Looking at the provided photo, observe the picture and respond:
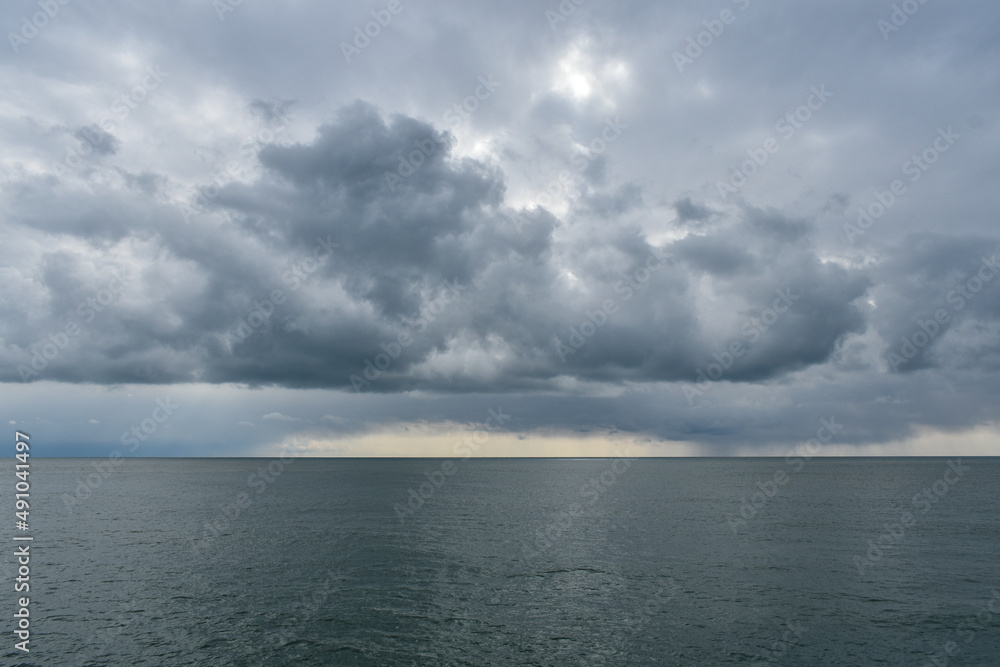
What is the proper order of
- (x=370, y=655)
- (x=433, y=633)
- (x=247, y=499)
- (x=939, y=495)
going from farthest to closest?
(x=939, y=495)
(x=247, y=499)
(x=433, y=633)
(x=370, y=655)

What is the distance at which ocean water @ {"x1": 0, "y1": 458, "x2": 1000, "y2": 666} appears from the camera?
36.7m

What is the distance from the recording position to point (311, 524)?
87375 millimetres

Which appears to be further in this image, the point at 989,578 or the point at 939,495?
the point at 939,495

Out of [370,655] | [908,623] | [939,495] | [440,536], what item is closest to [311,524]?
[440,536]

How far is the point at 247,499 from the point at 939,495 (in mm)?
182747

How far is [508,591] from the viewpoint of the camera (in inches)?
1954

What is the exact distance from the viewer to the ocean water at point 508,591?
3669 cm

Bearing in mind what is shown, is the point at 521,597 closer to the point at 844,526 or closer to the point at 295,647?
the point at 295,647
